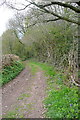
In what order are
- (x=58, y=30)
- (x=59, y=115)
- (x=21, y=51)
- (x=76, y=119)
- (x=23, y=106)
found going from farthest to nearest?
(x=21, y=51)
(x=58, y=30)
(x=23, y=106)
(x=59, y=115)
(x=76, y=119)

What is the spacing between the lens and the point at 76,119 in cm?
430

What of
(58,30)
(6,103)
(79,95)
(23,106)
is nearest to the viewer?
(79,95)

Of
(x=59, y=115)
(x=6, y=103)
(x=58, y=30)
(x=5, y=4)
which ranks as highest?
(x=5, y=4)

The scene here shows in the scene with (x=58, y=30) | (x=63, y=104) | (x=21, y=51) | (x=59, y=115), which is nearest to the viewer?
(x=59, y=115)

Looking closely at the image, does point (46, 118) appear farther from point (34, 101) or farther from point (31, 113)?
point (34, 101)

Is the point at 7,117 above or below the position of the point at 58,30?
below

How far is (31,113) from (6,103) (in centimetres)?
196

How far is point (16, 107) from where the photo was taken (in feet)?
20.8

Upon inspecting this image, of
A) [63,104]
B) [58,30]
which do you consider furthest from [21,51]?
[63,104]

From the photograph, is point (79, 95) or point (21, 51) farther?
point (21, 51)

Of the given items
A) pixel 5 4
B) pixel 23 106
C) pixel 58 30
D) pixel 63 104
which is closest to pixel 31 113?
pixel 23 106

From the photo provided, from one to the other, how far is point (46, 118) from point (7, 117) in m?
1.59

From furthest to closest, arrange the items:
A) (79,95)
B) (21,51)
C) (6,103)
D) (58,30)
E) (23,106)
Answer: (21,51) → (58,30) → (6,103) → (23,106) → (79,95)

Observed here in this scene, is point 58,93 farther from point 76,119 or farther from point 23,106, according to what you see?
point 76,119
